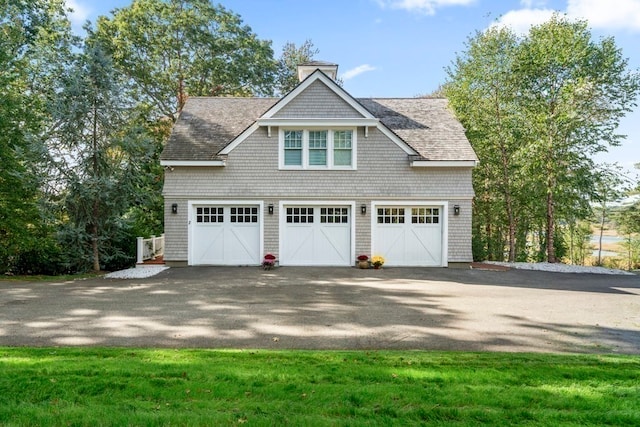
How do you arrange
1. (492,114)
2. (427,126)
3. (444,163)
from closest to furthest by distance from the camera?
1. (444,163)
2. (427,126)
3. (492,114)

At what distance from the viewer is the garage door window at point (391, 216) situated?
50.4ft

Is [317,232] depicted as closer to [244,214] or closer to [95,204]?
[244,214]

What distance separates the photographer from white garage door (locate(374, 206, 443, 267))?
15.3 m

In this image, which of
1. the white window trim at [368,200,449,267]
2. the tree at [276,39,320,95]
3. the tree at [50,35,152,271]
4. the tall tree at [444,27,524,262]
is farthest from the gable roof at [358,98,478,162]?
the tree at [276,39,320,95]

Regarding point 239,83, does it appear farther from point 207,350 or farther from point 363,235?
point 207,350

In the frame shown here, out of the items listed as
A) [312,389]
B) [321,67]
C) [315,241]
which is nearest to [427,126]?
[321,67]

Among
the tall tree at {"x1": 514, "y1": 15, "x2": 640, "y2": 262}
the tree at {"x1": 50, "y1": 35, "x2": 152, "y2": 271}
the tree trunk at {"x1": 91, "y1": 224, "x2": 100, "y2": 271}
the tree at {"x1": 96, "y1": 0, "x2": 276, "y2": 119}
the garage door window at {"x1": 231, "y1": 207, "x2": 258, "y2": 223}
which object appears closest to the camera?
the tree at {"x1": 50, "y1": 35, "x2": 152, "y2": 271}

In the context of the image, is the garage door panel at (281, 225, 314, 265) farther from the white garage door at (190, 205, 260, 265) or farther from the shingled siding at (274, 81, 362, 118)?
the shingled siding at (274, 81, 362, 118)

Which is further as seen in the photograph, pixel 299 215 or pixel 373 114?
pixel 373 114

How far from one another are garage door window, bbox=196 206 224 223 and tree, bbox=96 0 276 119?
13.4 metres

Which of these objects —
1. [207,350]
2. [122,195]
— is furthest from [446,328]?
[122,195]

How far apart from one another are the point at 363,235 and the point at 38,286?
10223mm

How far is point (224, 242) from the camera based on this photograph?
1520 cm

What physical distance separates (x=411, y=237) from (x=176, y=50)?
67.3 ft
